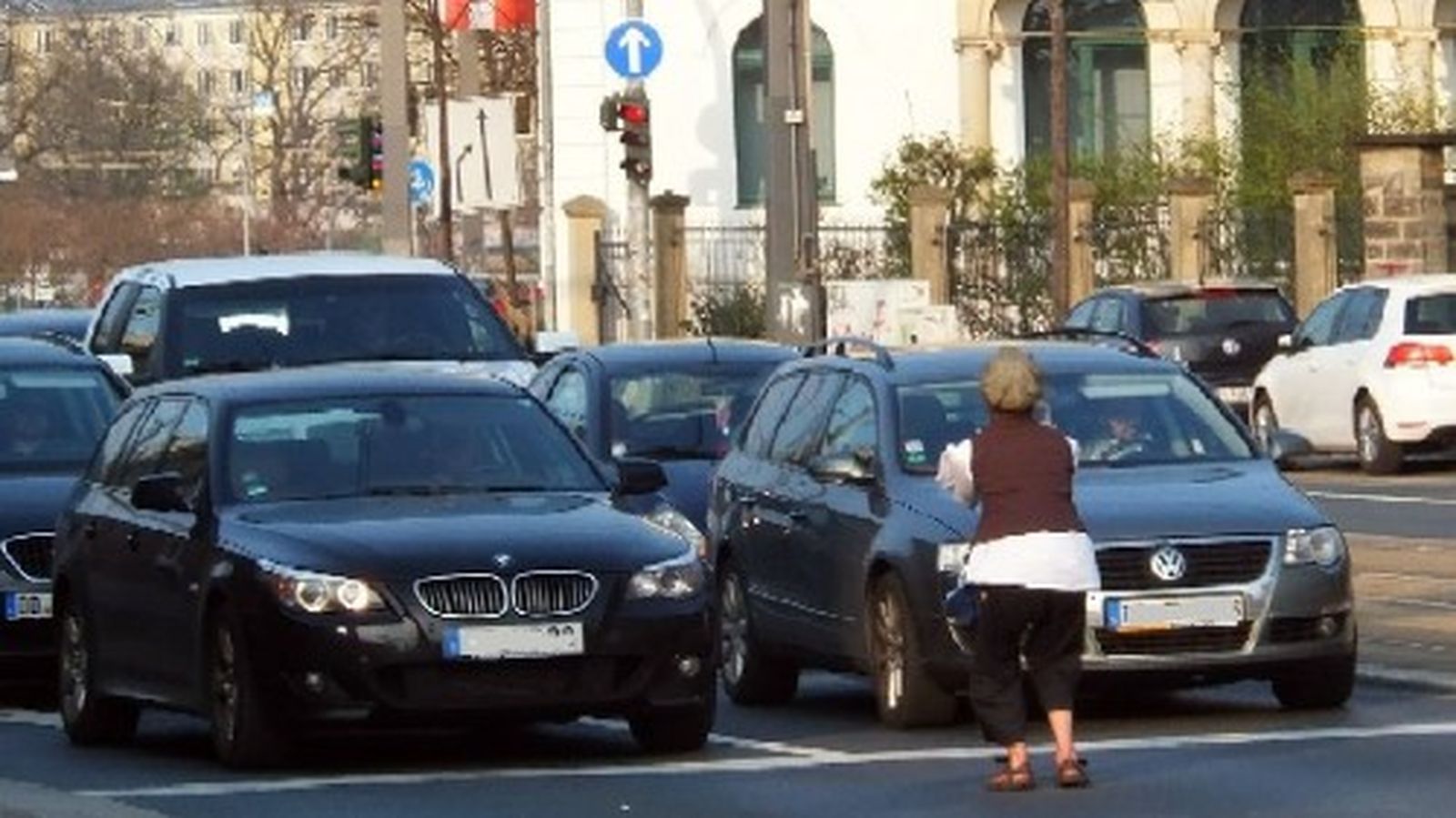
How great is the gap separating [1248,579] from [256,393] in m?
3.94

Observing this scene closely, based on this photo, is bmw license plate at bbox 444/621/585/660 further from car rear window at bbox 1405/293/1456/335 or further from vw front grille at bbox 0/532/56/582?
car rear window at bbox 1405/293/1456/335

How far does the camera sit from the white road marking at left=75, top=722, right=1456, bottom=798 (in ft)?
56.5

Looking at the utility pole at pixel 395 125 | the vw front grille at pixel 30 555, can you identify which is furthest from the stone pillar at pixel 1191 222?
the vw front grille at pixel 30 555

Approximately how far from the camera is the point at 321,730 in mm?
17578

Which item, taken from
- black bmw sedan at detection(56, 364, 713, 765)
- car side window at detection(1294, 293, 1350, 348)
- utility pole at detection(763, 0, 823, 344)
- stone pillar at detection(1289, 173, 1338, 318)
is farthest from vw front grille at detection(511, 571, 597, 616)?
stone pillar at detection(1289, 173, 1338, 318)

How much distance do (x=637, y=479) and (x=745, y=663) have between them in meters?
2.51

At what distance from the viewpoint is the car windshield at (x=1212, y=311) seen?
4434 cm

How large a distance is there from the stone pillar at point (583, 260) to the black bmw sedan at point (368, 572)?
4501cm

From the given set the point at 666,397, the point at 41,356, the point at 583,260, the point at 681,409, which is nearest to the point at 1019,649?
the point at 41,356

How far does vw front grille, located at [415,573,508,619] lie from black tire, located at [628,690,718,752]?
85 centimetres

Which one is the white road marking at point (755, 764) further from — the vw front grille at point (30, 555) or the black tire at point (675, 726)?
the vw front grille at point (30, 555)

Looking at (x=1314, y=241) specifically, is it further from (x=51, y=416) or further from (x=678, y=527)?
(x=678, y=527)

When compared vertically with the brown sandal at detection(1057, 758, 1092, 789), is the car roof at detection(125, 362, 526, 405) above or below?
above

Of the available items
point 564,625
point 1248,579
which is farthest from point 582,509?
point 1248,579
